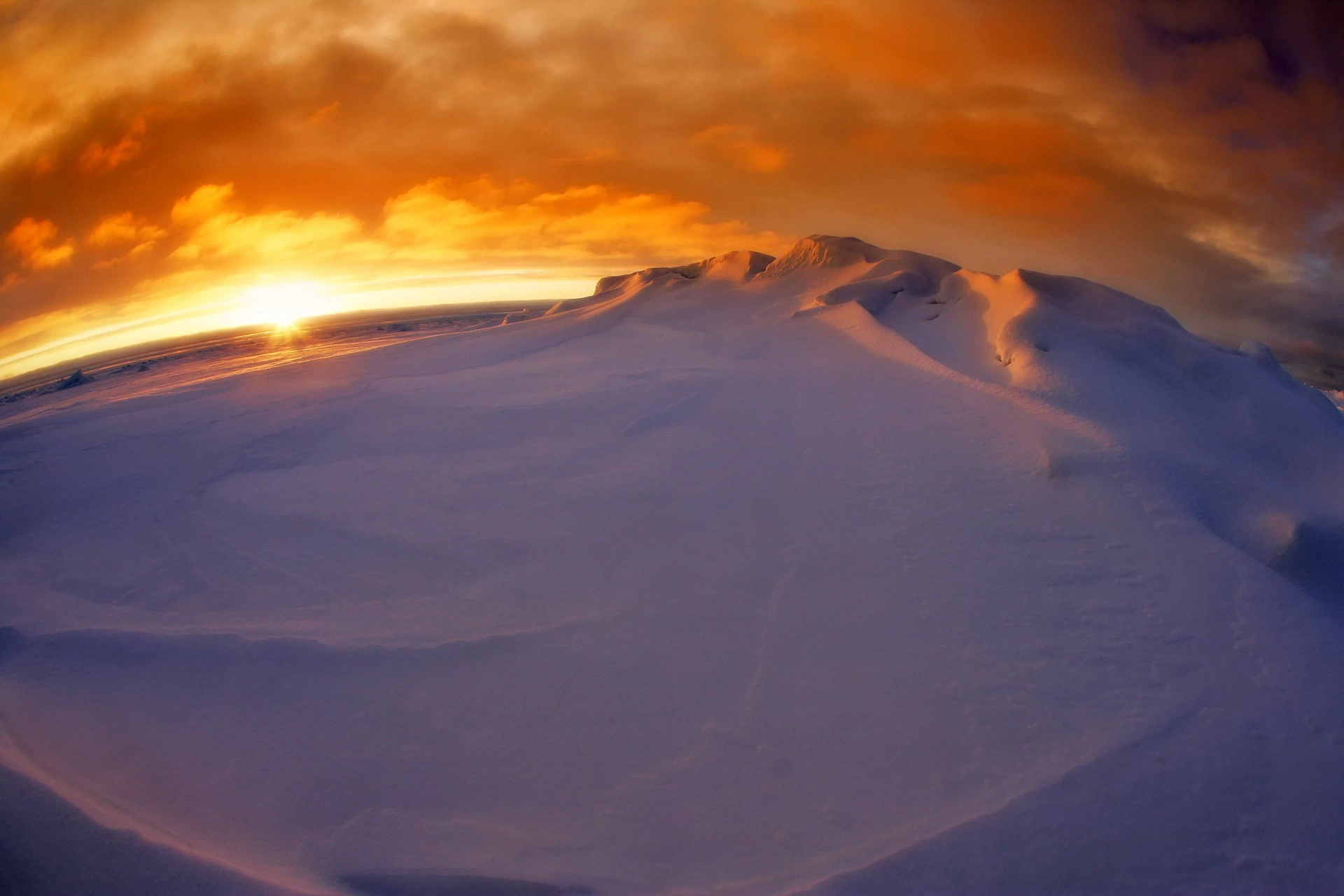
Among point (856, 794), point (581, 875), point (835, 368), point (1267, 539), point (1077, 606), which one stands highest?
point (835, 368)

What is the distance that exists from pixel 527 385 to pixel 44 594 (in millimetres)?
2934

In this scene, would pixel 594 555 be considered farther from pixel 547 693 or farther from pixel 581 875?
pixel 581 875

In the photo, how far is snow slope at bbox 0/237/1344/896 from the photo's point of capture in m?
1.67

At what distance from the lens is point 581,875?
1.61 meters

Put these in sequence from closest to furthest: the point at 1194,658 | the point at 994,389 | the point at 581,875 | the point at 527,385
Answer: the point at 581,875
the point at 1194,658
the point at 994,389
the point at 527,385

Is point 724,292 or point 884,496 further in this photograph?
point 724,292

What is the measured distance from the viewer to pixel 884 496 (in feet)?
9.87

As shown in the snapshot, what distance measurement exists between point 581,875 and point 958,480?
236cm

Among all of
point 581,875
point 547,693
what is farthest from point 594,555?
point 581,875

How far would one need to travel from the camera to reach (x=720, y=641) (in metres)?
2.31

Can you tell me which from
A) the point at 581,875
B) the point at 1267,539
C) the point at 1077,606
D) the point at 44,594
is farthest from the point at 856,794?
the point at 44,594

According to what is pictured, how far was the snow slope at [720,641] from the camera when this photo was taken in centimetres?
167

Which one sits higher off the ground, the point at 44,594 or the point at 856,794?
the point at 44,594

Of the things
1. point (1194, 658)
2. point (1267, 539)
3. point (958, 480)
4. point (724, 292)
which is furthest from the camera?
point (724, 292)
